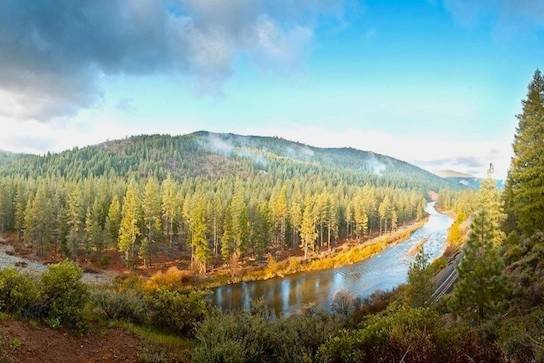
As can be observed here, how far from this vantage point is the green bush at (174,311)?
1591 cm

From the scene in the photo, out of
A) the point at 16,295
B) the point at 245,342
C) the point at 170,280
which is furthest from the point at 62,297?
the point at 170,280

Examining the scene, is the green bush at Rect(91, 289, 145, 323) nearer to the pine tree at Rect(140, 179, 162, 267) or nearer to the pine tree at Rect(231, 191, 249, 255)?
the pine tree at Rect(231, 191, 249, 255)

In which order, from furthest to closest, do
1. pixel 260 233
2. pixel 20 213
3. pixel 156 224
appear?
pixel 20 213 → pixel 156 224 → pixel 260 233

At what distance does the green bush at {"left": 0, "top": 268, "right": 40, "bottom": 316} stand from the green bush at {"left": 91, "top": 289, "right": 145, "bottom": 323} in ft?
9.51

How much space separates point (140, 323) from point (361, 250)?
69.5 m

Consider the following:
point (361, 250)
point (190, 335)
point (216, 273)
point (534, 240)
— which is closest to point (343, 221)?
point (361, 250)

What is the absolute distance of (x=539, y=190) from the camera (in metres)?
30.4

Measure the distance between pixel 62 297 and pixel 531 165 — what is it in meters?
34.8

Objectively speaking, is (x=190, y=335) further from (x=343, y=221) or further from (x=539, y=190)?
(x=343, y=221)

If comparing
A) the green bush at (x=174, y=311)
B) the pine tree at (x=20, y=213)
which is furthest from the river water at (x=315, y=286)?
the pine tree at (x=20, y=213)

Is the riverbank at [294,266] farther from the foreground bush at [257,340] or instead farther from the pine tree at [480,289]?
the foreground bush at [257,340]

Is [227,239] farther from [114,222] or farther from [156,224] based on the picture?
[114,222]

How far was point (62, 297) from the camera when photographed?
Answer: 40.9 ft

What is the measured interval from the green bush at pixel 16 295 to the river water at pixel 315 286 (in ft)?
89.6
